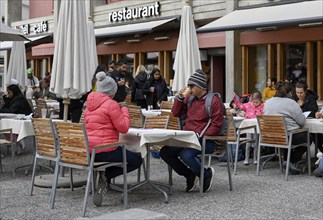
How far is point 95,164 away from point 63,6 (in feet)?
10.1

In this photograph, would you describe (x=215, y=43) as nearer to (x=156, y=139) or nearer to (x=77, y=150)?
(x=156, y=139)

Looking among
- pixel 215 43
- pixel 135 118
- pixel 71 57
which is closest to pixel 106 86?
pixel 71 57

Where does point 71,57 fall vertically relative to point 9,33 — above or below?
below

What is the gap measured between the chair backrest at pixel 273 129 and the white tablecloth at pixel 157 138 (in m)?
2.08

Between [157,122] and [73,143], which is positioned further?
[157,122]

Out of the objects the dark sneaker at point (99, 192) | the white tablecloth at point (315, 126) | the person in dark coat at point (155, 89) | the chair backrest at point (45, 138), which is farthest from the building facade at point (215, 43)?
the dark sneaker at point (99, 192)

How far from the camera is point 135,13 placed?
72.4 ft

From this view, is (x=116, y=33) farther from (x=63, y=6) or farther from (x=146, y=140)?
(x=146, y=140)

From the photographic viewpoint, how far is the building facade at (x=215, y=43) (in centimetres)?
1692

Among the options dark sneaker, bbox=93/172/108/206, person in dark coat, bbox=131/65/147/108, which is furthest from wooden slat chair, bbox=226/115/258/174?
person in dark coat, bbox=131/65/147/108

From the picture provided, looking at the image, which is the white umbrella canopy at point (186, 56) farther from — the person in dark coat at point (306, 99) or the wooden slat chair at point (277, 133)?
the wooden slat chair at point (277, 133)

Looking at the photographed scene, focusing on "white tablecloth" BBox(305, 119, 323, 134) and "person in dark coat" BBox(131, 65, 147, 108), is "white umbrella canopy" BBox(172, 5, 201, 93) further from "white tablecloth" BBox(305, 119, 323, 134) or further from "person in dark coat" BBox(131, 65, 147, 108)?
"white tablecloth" BBox(305, 119, 323, 134)

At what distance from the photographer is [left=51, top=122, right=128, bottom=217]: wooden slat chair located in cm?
593

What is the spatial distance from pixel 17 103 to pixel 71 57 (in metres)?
2.71
